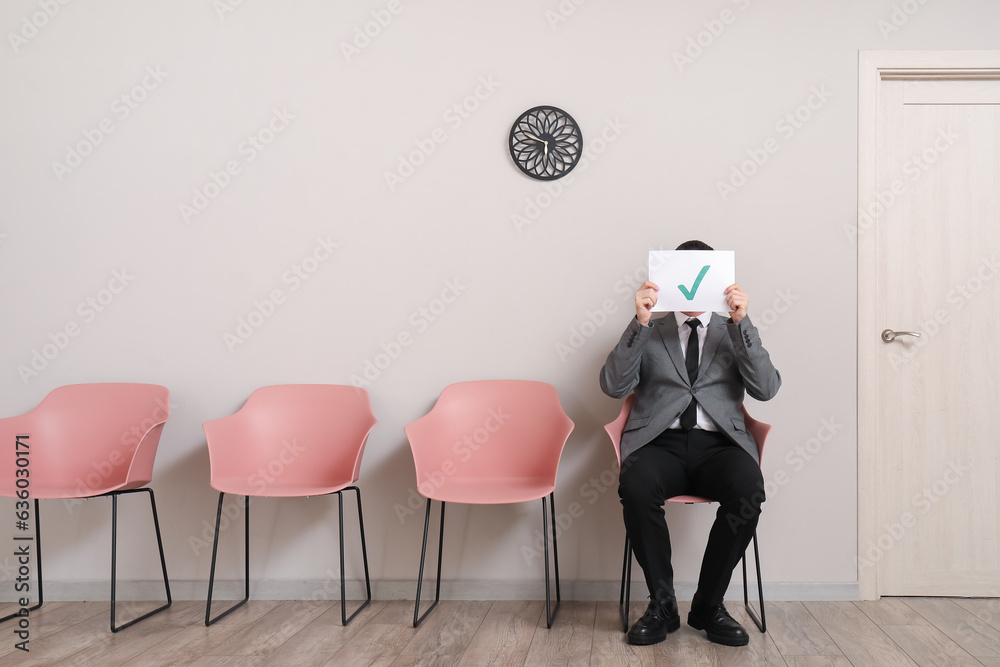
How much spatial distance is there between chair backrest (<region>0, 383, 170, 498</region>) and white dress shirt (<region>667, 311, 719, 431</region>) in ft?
6.69

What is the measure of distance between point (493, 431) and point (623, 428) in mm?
526

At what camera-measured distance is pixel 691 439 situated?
7.91 feet

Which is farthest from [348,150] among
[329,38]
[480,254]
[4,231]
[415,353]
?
[4,231]

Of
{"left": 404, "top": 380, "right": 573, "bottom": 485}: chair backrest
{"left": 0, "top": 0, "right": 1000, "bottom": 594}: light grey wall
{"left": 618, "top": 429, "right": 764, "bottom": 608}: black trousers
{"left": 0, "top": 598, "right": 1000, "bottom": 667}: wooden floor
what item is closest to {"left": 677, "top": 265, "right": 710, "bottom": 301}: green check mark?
{"left": 0, "top": 0, "right": 1000, "bottom": 594}: light grey wall

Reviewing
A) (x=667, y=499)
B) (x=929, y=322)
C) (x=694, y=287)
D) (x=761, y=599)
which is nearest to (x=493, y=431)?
(x=667, y=499)

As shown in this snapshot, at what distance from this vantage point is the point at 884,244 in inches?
107

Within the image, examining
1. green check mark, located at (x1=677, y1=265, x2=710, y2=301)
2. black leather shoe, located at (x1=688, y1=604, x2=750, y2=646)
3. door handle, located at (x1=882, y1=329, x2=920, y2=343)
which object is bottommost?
black leather shoe, located at (x1=688, y1=604, x2=750, y2=646)

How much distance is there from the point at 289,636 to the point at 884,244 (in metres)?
2.74

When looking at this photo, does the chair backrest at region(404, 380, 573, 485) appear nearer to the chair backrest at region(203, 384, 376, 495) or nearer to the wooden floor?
the chair backrest at region(203, 384, 376, 495)

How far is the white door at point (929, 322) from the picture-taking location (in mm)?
2682

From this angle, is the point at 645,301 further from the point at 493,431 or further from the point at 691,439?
the point at 493,431

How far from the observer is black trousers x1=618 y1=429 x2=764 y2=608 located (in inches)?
86.8

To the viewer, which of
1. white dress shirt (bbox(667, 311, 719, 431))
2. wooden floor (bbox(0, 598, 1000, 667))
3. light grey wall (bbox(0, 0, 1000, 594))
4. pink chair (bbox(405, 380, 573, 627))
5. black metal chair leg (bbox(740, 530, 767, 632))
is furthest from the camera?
light grey wall (bbox(0, 0, 1000, 594))

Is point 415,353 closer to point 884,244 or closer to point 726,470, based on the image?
point 726,470
